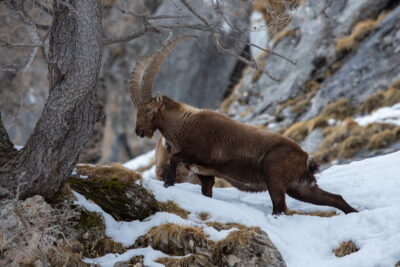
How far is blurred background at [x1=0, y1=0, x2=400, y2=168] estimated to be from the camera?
14.0 metres

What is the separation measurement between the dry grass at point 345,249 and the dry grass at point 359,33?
12239mm

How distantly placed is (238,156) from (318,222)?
1.54 m

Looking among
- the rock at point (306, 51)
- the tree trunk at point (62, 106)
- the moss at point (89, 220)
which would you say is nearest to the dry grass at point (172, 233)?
the moss at point (89, 220)

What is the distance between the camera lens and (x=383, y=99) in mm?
14719

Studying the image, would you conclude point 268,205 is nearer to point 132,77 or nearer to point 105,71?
point 132,77

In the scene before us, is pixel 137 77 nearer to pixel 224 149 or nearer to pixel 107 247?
pixel 224 149

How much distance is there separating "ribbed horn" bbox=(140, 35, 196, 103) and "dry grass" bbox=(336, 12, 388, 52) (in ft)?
34.9

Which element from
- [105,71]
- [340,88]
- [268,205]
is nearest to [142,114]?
[268,205]

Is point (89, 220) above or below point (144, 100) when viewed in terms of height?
below

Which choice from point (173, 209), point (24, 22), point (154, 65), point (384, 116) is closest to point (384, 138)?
point (384, 116)

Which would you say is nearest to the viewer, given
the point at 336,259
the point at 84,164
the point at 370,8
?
the point at 336,259

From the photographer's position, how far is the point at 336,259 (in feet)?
19.8

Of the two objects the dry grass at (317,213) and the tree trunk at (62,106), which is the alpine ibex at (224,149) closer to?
the dry grass at (317,213)

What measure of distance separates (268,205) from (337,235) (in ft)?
5.42
